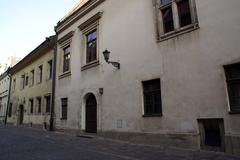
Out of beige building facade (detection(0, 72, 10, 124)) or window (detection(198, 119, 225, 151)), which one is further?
beige building facade (detection(0, 72, 10, 124))

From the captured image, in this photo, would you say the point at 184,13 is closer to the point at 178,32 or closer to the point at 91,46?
the point at 178,32

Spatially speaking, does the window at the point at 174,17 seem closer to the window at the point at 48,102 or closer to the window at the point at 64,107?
the window at the point at 64,107

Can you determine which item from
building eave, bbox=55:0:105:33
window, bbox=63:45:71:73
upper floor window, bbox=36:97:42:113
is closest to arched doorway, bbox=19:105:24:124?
upper floor window, bbox=36:97:42:113

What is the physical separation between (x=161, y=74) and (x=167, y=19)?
2329mm

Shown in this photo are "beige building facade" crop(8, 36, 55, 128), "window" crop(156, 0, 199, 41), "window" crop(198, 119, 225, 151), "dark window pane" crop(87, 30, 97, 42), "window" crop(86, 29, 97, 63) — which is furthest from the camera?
"beige building facade" crop(8, 36, 55, 128)

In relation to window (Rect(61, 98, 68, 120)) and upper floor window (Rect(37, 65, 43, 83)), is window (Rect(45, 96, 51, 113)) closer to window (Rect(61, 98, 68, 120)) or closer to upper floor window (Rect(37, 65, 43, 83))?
upper floor window (Rect(37, 65, 43, 83))

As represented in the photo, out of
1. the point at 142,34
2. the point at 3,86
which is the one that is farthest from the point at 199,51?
the point at 3,86

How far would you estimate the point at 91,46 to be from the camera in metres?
13.4

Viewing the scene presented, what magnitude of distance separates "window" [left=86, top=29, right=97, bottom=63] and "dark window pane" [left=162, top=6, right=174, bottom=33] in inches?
197

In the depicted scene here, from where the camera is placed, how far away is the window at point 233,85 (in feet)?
22.5

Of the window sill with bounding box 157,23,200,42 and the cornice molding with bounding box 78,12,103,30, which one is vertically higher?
the cornice molding with bounding box 78,12,103,30

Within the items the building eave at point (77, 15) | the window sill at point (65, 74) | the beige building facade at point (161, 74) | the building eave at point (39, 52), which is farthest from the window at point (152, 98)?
the building eave at point (39, 52)

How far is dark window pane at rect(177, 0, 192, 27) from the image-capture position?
8423 millimetres

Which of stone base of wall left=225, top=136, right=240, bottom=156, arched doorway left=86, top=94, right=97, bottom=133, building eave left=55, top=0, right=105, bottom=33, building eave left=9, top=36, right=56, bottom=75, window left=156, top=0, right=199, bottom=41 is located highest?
building eave left=55, top=0, right=105, bottom=33
